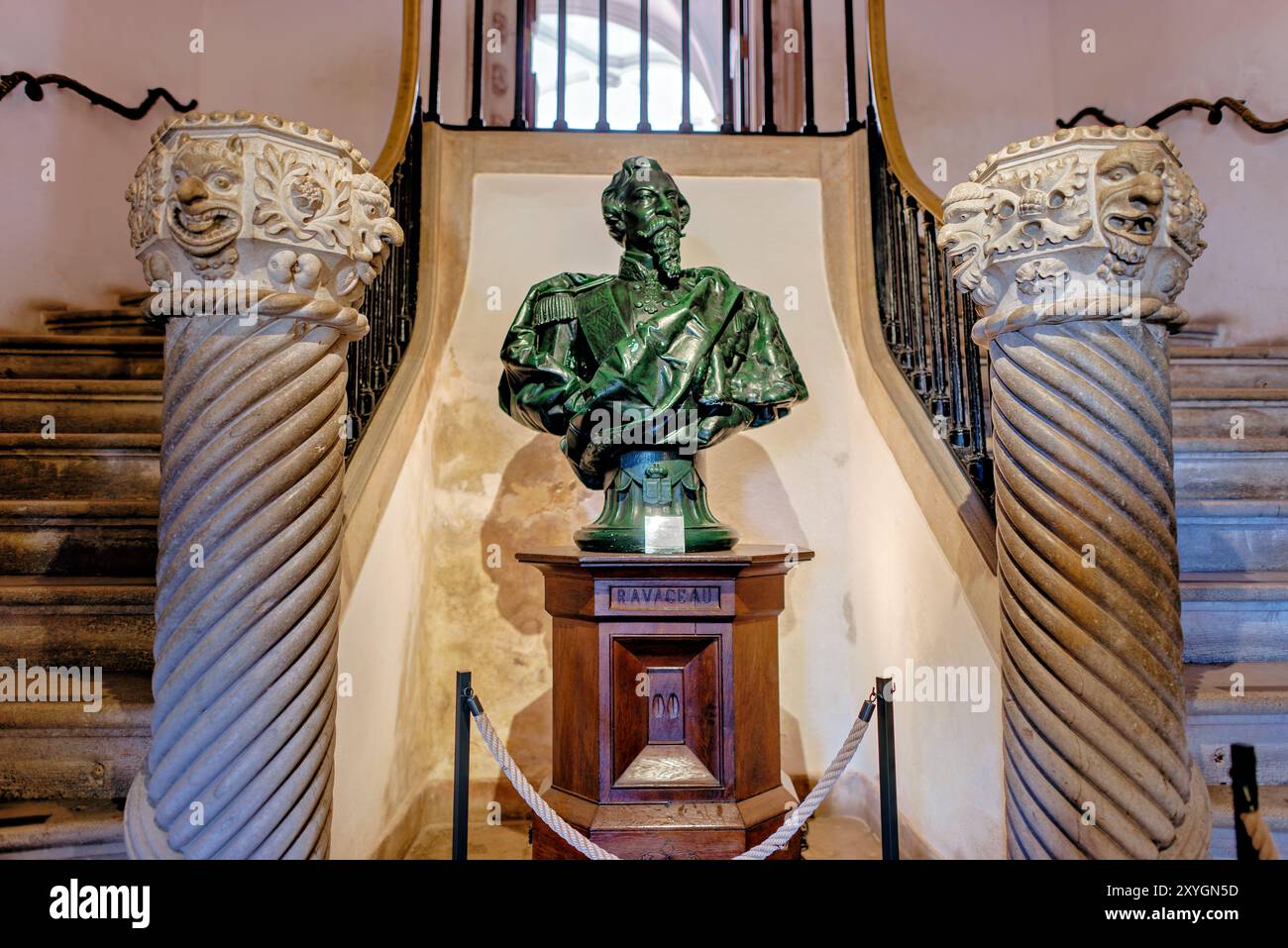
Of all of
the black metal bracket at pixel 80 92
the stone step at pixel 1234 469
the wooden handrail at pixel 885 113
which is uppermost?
the black metal bracket at pixel 80 92

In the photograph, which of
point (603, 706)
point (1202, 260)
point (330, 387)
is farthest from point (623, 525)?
point (1202, 260)

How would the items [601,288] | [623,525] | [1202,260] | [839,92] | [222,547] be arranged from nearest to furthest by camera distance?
[222,547]
[623,525]
[601,288]
[1202,260]
[839,92]

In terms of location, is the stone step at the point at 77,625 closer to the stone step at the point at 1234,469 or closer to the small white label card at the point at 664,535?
the small white label card at the point at 664,535

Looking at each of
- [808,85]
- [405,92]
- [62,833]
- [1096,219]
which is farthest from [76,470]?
[808,85]

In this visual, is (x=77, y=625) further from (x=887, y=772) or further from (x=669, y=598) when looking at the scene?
(x=887, y=772)

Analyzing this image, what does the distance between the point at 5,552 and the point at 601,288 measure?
181 centimetres

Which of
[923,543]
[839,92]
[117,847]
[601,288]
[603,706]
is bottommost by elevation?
[117,847]

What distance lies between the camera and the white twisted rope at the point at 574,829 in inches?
63.9

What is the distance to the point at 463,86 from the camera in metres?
5.63

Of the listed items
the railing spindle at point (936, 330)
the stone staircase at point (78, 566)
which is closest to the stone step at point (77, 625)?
the stone staircase at point (78, 566)

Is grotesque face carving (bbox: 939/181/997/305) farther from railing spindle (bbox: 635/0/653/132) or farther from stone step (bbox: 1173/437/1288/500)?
railing spindle (bbox: 635/0/653/132)

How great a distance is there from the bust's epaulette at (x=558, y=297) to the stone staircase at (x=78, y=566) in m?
1.18

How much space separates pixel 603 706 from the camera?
78.0 inches

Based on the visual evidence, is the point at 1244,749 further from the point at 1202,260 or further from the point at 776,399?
the point at 1202,260
